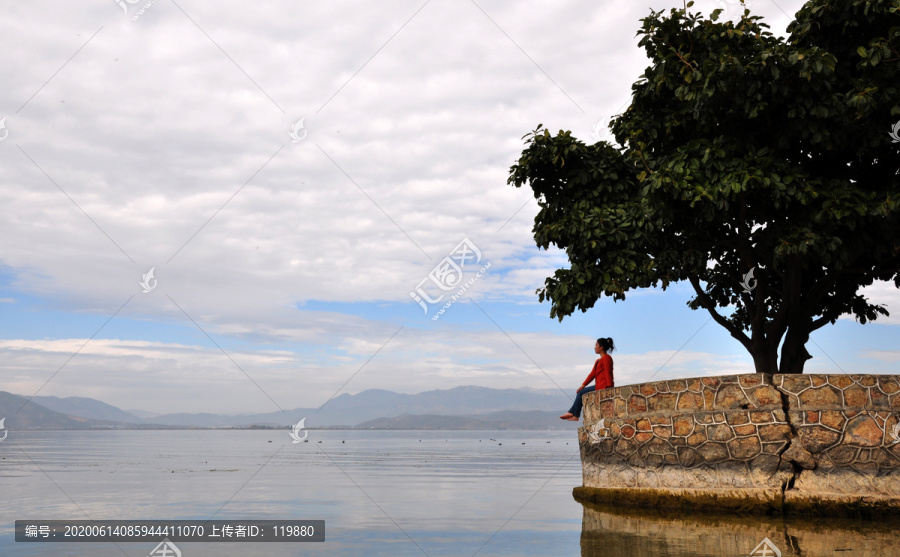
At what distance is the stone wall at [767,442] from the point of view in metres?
10.5

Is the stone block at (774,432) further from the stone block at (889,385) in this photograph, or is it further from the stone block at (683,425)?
the stone block at (889,385)

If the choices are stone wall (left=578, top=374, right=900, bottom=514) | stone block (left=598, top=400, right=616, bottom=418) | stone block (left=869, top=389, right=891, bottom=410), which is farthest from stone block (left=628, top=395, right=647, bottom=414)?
stone block (left=869, top=389, right=891, bottom=410)

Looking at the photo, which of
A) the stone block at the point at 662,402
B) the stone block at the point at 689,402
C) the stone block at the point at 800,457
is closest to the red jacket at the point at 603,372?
the stone block at the point at 662,402

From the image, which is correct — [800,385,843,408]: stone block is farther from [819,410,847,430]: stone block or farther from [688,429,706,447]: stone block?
[688,429,706,447]: stone block

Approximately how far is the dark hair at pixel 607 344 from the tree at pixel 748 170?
756mm

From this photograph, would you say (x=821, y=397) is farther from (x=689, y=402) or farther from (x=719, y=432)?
(x=689, y=402)

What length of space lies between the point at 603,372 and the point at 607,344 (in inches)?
20.5

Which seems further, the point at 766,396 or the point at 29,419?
the point at 29,419

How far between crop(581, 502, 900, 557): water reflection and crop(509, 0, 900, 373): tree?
4.32 m

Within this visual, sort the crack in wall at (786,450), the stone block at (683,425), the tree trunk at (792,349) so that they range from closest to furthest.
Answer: the crack in wall at (786,450) → the stone block at (683,425) → the tree trunk at (792,349)

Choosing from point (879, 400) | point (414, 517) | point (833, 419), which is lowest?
point (414, 517)

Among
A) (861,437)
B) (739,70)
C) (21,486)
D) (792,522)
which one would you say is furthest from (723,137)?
(21,486)

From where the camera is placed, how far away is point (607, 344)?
45.5ft

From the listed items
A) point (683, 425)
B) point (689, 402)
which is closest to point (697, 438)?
point (683, 425)
